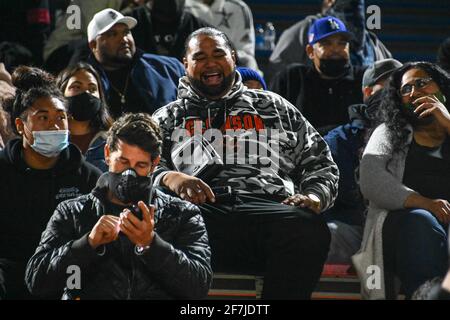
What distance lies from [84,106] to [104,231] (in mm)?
1082

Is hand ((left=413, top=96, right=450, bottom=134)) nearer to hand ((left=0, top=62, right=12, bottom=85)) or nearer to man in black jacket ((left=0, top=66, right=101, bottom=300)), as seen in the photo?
man in black jacket ((left=0, top=66, right=101, bottom=300))

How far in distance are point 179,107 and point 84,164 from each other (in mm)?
511

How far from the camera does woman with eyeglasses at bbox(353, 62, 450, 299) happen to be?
378cm

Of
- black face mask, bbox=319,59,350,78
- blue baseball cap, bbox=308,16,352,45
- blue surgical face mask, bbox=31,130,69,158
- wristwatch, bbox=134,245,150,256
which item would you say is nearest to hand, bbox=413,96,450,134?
black face mask, bbox=319,59,350,78

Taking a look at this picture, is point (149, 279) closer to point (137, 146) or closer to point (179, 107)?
point (137, 146)

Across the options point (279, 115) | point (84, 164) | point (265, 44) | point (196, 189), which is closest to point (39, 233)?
point (84, 164)

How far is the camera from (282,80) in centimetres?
509

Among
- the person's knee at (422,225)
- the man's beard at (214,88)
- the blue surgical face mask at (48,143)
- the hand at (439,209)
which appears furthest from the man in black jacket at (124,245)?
the hand at (439,209)

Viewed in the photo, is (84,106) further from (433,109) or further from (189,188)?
(433,109)

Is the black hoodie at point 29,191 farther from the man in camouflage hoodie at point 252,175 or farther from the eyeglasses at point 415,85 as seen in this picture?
the eyeglasses at point 415,85

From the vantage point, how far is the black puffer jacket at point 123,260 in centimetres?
353

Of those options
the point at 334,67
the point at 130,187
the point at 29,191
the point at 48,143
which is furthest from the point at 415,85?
the point at 29,191

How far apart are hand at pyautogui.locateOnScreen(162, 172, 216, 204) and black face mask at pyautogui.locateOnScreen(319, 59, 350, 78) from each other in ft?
5.06

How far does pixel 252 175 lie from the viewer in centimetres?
405
